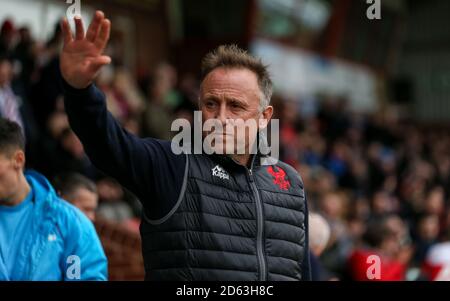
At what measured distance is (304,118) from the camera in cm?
1653

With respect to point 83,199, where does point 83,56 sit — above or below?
above

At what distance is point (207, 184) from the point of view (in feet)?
10.3

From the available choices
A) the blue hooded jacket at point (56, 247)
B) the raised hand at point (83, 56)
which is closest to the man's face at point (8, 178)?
the blue hooded jacket at point (56, 247)

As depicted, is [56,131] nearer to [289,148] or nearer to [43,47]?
[43,47]

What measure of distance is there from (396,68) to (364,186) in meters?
10.7

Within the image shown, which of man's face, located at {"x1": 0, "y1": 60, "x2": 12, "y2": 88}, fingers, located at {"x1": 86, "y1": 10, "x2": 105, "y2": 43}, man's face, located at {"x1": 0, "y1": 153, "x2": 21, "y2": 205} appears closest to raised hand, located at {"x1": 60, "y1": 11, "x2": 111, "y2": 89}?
fingers, located at {"x1": 86, "y1": 10, "x2": 105, "y2": 43}

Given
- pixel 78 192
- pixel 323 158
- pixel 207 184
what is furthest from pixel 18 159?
pixel 323 158

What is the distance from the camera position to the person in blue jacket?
3.59m

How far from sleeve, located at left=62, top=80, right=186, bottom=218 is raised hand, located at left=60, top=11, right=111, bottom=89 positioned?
45mm

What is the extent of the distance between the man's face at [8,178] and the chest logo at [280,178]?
121 cm

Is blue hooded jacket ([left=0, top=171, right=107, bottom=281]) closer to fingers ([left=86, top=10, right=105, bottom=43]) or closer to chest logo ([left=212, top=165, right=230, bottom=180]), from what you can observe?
chest logo ([left=212, top=165, right=230, bottom=180])

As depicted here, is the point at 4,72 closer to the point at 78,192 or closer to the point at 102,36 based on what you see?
the point at 78,192

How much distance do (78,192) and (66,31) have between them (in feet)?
7.33

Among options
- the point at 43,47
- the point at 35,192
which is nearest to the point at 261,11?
the point at 43,47
